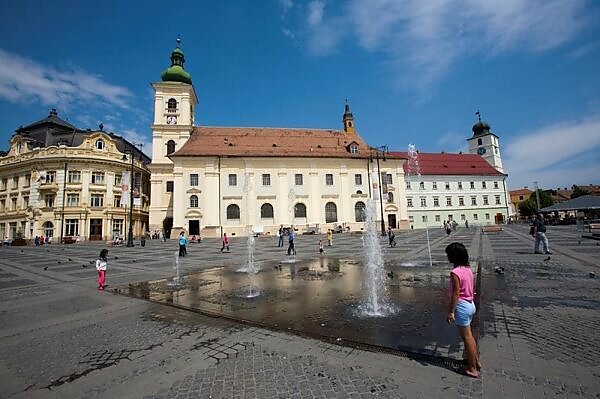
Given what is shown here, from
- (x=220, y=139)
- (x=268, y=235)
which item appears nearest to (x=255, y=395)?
(x=268, y=235)

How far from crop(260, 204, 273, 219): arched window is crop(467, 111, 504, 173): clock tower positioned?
5914 cm

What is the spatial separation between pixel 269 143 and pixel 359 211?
18.3 m

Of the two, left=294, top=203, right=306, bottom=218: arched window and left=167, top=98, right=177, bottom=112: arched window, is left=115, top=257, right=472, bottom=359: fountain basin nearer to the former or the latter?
left=294, top=203, right=306, bottom=218: arched window

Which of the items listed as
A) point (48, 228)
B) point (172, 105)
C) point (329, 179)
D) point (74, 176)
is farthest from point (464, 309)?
point (48, 228)

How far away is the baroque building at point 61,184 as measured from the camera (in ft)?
140

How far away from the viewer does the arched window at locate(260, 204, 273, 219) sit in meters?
43.5

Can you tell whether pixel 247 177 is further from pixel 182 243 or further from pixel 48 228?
pixel 48 228

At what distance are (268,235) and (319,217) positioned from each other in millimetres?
8486

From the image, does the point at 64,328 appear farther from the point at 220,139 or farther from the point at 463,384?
the point at 220,139

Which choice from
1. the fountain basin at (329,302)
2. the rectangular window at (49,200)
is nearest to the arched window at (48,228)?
the rectangular window at (49,200)

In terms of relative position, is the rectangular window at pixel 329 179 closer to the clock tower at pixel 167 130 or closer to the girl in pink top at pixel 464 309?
the clock tower at pixel 167 130

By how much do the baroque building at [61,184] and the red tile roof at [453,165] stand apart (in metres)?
54.1

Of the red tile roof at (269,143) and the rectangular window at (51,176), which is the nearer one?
the rectangular window at (51,176)

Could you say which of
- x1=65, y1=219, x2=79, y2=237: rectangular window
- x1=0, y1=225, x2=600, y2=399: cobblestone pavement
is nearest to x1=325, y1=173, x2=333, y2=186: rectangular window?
x1=65, y1=219, x2=79, y2=237: rectangular window
